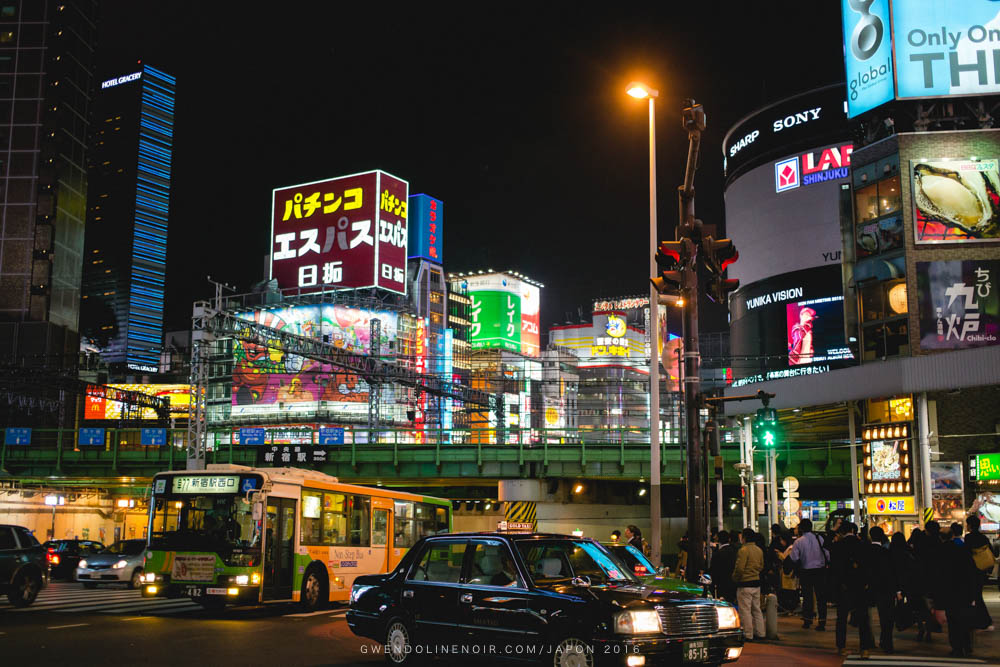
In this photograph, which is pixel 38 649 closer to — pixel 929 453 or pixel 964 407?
pixel 929 453

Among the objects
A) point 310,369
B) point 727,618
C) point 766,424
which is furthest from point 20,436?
point 727,618

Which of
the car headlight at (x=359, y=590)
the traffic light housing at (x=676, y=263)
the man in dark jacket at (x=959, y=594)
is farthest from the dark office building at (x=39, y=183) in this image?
the man in dark jacket at (x=959, y=594)

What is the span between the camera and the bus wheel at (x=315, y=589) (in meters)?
19.0

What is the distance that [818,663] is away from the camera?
38.6ft

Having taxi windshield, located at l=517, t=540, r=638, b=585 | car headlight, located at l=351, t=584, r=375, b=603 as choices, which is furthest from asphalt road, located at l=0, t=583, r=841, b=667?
taxi windshield, located at l=517, t=540, r=638, b=585

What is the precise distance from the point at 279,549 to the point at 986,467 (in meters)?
19.9

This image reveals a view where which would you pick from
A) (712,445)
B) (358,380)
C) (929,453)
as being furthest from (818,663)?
(358,380)

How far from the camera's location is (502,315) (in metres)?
138

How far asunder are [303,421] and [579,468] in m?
40.4

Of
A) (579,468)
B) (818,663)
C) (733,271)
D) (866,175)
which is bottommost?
(818,663)

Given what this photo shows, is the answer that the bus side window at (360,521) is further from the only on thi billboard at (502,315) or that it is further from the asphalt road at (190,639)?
the only on thi billboard at (502,315)

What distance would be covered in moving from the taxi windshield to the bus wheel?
10.4 meters

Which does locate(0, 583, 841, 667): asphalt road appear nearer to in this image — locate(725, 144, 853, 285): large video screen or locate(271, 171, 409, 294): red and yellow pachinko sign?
locate(725, 144, 853, 285): large video screen

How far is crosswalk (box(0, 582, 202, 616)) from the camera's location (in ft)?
60.6
